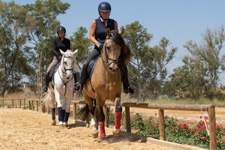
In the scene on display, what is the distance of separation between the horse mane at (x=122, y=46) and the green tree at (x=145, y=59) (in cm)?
2421

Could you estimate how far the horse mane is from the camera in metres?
5.59

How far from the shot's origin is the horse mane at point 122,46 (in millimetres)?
5586

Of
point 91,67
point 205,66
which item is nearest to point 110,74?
point 91,67

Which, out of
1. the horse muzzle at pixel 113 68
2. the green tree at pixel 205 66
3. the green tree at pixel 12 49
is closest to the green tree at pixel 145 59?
the green tree at pixel 205 66

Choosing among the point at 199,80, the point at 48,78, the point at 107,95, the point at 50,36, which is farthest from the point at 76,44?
the point at 107,95

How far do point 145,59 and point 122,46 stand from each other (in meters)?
25.1

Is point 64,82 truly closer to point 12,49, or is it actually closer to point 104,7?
point 104,7

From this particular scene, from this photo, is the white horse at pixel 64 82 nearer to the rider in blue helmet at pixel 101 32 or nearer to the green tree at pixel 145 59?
the rider in blue helmet at pixel 101 32

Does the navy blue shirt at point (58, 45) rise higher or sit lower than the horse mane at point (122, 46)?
higher

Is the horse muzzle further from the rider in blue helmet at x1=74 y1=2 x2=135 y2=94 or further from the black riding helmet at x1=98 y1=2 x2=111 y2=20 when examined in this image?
the black riding helmet at x1=98 y1=2 x2=111 y2=20

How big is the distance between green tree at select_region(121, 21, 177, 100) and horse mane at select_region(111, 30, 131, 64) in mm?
24207

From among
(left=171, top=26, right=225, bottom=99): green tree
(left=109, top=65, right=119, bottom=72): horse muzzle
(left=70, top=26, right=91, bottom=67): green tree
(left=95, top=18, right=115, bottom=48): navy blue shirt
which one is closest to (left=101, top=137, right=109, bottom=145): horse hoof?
(left=109, top=65, right=119, bottom=72): horse muzzle

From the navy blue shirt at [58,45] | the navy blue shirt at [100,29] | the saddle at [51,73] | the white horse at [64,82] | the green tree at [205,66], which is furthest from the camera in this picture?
the green tree at [205,66]

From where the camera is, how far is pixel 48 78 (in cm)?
988
